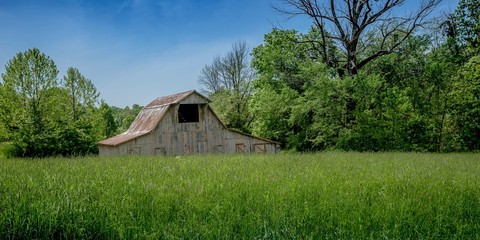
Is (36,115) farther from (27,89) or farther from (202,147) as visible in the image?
(202,147)

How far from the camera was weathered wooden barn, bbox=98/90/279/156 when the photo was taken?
99.0 feet

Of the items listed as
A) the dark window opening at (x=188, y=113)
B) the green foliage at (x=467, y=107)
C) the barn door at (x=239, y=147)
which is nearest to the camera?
the green foliage at (x=467, y=107)

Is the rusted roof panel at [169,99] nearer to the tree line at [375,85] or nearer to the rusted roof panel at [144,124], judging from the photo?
the rusted roof panel at [144,124]

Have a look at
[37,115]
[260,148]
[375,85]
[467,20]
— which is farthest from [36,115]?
[467,20]

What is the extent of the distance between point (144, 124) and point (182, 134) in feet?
13.1

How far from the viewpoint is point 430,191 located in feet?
24.8

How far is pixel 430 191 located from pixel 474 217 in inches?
71.4

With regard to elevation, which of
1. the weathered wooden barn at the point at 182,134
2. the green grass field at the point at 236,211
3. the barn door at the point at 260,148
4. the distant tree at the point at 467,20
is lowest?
the green grass field at the point at 236,211

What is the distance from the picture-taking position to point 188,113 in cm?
3350

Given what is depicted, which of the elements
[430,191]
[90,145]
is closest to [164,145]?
[90,145]

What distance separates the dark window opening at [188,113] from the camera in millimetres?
32938

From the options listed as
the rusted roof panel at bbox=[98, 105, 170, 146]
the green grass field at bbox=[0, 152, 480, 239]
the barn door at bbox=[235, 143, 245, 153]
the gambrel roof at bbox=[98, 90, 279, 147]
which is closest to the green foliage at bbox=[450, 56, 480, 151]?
the gambrel roof at bbox=[98, 90, 279, 147]

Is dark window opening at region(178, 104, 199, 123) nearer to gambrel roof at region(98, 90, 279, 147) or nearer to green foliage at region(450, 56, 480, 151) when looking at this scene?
gambrel roof at region(98, 90, 279, 147)

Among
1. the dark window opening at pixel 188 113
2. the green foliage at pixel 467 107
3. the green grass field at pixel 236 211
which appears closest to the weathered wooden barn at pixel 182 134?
the dark window opening at pixel 188 113
